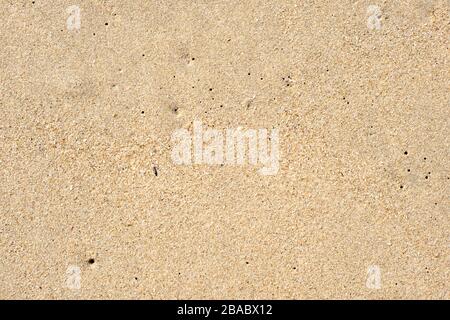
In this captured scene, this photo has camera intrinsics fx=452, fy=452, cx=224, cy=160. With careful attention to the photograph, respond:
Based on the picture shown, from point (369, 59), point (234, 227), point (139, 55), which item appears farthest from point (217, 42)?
point (234, 227)

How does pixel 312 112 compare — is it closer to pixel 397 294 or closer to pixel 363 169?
pixel 363 169

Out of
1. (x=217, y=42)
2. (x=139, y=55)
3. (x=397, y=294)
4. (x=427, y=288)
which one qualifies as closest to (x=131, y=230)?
(x=139, y=55)

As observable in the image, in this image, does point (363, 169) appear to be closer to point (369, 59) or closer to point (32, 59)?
point (369, 59)

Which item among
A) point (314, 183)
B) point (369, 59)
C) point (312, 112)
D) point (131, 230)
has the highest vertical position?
point (369, 59)

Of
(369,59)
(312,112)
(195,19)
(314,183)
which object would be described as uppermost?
(195,19)

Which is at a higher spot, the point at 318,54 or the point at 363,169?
the point at 318,54

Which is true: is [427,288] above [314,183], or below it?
below
